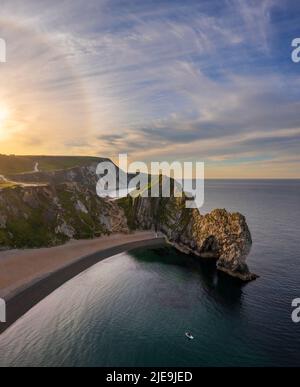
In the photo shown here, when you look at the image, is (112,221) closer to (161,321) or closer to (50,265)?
(50,265)

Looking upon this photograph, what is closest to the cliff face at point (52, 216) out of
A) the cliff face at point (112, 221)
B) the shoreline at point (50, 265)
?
the cliff face at point (112, 221)

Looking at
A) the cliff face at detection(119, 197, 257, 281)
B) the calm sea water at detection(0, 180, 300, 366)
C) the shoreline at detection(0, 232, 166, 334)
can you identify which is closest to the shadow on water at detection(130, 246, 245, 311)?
the calm sea water at detection(0, 180, 300, 366)

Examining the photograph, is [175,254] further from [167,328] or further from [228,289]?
[167,328]

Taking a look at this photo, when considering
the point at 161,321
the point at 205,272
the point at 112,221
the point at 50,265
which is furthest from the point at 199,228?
the point at 161,321

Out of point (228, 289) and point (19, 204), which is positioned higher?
point (19, 204)

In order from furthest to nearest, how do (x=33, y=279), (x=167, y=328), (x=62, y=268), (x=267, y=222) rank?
(x=267, y=222) < (x=62, y=268) < (x=33, y=279) < (x=167, y=328)

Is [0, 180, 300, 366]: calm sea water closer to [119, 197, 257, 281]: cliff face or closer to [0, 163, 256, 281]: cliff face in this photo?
[119, 197, 257, 281]: cliff face
